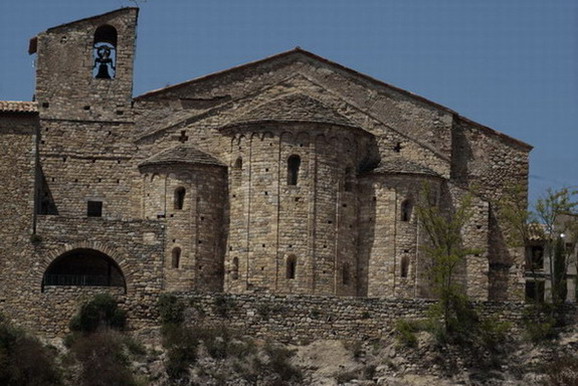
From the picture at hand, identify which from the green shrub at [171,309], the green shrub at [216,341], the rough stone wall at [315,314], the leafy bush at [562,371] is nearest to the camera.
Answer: the leafy bush at [562,371]

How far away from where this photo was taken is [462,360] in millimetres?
66062

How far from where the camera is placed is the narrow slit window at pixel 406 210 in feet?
236

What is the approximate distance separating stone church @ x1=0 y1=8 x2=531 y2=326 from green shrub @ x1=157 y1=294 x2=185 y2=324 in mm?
677

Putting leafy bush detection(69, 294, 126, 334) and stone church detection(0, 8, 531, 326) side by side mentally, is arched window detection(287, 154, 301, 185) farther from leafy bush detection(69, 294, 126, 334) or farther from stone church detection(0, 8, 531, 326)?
leafy bush detection(69, 294, 126, 334)

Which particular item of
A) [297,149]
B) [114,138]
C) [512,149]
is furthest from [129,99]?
[512,149]

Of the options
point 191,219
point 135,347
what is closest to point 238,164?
point 191,219

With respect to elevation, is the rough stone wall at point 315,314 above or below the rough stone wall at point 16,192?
below

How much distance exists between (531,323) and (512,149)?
9.92 meters

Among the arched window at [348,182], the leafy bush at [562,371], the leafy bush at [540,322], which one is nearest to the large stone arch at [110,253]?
the arched window at [348,182]

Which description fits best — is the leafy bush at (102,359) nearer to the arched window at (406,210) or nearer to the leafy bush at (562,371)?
the arched window at (406,210)

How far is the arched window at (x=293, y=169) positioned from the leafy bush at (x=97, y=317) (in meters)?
7.70

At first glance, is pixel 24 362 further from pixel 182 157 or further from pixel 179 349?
pixel 182 157

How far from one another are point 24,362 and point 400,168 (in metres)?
15.6

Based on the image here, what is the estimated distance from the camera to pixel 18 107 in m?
70.0
